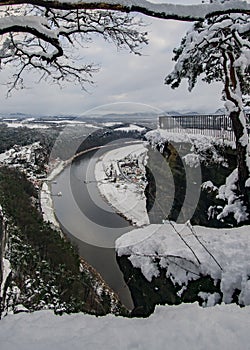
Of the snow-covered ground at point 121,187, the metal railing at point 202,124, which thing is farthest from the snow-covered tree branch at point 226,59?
the snow-covered ground at point 121,187

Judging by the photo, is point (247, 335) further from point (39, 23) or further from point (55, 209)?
point (55, 209)

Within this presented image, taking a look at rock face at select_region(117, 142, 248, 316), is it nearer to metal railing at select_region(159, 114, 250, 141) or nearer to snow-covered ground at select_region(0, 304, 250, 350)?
metal railing at select_region(159, 114, 250, 141)

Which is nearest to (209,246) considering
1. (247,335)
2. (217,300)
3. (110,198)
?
(217,300)

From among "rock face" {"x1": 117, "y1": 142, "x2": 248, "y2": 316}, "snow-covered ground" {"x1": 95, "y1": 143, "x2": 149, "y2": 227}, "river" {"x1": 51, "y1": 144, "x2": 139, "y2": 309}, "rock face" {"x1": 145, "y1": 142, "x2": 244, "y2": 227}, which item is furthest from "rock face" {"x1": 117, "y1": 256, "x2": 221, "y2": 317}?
"snow-covered ground" {"x1": 95, "y1": 143, "x2": 149, "y2": 227}

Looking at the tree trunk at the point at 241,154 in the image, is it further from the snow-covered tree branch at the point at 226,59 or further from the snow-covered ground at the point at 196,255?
the snow-covered ground at the point at 196,255

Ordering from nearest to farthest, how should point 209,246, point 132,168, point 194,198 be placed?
point 209,246 → point 194,198 → point 132,168

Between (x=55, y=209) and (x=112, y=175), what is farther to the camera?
(x=112, y=175)
